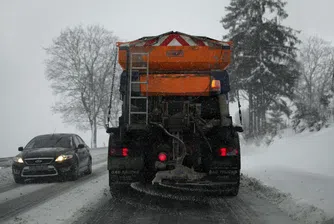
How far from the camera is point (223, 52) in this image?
8133mm

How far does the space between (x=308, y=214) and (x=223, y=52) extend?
3.53 m

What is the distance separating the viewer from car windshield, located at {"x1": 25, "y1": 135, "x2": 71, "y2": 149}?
13031 mm

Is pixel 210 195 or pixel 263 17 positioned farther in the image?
pixel 263 17

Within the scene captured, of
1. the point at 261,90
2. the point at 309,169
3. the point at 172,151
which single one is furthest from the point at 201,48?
the point at 261,90

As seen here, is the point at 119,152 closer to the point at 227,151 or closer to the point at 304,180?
the point at 227,151

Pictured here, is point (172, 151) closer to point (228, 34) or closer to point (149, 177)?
point (149, 177)

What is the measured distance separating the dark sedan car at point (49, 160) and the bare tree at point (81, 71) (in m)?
32.1

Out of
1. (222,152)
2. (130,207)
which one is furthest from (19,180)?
(222,152)

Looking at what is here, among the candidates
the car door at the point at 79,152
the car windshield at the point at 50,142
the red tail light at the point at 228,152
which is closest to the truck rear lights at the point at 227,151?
the red tail light at the point at 228,152

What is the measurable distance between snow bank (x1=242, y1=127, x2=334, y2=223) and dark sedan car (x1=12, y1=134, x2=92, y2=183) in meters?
5.27

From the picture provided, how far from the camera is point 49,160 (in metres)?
11.8

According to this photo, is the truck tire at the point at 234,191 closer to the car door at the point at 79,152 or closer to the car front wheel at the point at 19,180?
the car door at the point at 79,152

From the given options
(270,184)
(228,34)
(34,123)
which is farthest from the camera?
(34,123)

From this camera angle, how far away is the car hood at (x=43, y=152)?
11.8 metres
